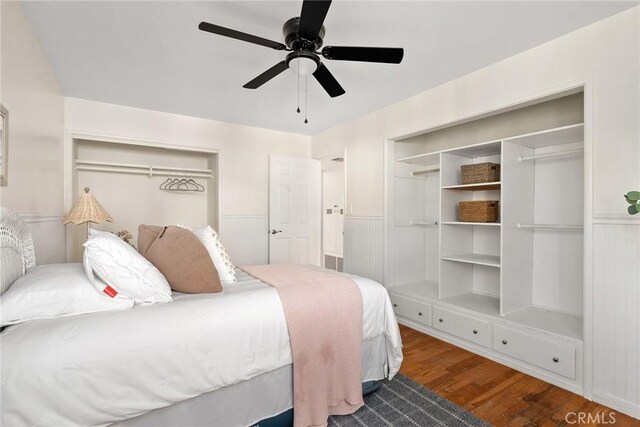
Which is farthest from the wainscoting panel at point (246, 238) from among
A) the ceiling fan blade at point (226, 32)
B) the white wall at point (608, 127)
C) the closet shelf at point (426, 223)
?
the white wall at point (608, 127)

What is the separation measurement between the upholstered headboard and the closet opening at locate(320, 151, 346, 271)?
3947 millimetres

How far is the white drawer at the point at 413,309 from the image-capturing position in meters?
3.21

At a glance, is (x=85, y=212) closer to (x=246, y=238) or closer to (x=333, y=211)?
(x=246, y=238)

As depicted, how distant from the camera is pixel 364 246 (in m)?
4.05

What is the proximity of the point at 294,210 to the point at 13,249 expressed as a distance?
346 centimetres

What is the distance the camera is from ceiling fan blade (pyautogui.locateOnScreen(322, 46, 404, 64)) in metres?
1.86

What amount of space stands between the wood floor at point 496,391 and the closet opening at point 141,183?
3218mm

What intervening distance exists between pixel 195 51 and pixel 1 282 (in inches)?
79.9

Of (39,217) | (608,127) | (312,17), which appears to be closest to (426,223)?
(608,127)

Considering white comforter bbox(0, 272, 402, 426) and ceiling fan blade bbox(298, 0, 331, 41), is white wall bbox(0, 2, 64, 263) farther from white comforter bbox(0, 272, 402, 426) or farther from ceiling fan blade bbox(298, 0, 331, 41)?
ceiling fan blade bbox(298, 0, 331, 41)

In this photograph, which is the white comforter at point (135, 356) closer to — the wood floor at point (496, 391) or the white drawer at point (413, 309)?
the wood floor at point (496, 391)

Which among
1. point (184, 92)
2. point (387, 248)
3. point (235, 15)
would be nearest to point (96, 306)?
point (235, 15)

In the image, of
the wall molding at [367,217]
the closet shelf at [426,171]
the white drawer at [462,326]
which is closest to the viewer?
Result: the white drawer at [462,326]

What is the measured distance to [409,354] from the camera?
2.75 meters
